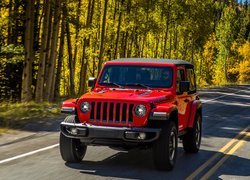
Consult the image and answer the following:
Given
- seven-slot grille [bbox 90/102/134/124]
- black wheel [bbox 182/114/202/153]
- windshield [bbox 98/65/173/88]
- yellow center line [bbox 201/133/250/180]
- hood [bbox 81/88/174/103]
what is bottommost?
yellow center line [bbox 201/133/250/180]

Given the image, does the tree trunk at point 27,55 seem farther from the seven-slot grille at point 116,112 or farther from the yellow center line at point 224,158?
the seven-slot grille at point 116,112

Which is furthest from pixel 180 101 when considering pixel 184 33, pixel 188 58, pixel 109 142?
pixel 188 58

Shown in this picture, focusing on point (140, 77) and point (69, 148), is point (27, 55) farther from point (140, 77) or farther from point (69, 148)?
point (69, 148)

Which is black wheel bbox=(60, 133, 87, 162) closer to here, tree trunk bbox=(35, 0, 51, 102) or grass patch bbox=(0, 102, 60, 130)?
grass patch bbox=(0, 102, 60, 130)

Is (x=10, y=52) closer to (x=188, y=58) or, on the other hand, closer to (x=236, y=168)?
(x=236, y=168)

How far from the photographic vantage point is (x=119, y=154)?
1018cm

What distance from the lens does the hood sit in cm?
830

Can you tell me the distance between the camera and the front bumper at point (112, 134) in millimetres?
8016

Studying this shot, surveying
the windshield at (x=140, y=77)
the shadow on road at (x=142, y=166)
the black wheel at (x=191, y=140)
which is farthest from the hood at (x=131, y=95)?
the black wheel at (x=191, y=140)

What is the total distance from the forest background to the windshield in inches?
438

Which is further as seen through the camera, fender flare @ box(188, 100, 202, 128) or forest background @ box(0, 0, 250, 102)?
forest background @ box(0, 0, 250, 102)

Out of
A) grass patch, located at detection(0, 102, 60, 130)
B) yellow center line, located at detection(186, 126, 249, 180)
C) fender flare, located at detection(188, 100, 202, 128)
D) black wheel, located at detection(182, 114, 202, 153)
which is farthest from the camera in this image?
grass patch, located at detection(0, 102, 60, 130)

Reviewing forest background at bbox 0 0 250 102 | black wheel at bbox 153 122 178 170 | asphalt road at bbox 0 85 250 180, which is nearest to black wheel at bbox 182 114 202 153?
asphalt road at bbox 0 85 250 180

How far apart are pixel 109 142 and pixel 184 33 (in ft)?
164
